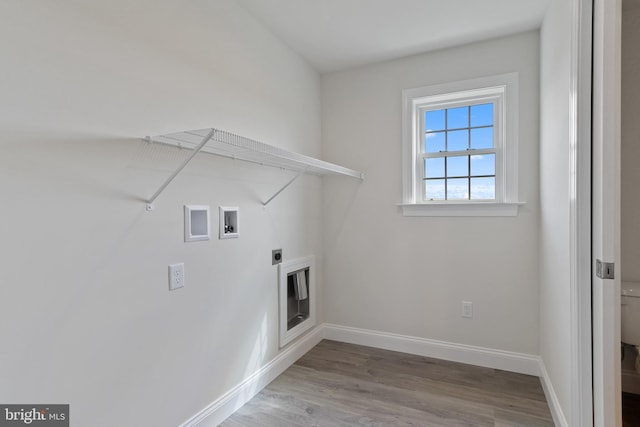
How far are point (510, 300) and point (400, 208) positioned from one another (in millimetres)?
1104

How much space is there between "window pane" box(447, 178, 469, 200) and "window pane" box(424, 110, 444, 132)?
0.48 meters

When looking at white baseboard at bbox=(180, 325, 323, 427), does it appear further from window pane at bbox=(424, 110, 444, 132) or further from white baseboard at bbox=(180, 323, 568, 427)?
window pane at bbox=(424, 110, 444, 132)

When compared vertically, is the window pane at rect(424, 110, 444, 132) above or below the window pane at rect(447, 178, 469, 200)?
above

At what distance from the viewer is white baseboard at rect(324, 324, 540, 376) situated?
248 centimetres

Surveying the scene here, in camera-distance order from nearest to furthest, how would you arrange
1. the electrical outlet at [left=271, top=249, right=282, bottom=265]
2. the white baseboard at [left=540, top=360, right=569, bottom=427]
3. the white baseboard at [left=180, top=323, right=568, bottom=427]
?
the white baseboard at [left=540, top=360, right=569, bottom=427] → the white baseboard at [left=180, top=323, right=568, bottom=427] → the electrical outlet at [left=271, top=249, right=282, bottom=265]

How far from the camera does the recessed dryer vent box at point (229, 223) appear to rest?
6.39ft

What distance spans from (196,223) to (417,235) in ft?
6.00

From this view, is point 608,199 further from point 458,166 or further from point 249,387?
point 249,387

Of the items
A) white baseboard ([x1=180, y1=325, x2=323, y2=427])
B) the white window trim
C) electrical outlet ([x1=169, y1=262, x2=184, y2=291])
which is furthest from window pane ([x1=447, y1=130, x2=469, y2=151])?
electrical outlet ([x1=169, y1=262, x2=184, y2=291])

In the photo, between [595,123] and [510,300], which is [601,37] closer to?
[595,123]

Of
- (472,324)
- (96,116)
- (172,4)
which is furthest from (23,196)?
(472,324)

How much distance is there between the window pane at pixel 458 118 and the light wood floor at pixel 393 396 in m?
1.97

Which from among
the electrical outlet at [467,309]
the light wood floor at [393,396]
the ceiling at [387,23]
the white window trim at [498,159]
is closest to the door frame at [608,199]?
the light wood floor at [393,396]

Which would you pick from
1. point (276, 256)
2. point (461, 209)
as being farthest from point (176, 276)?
point (461, 209)
